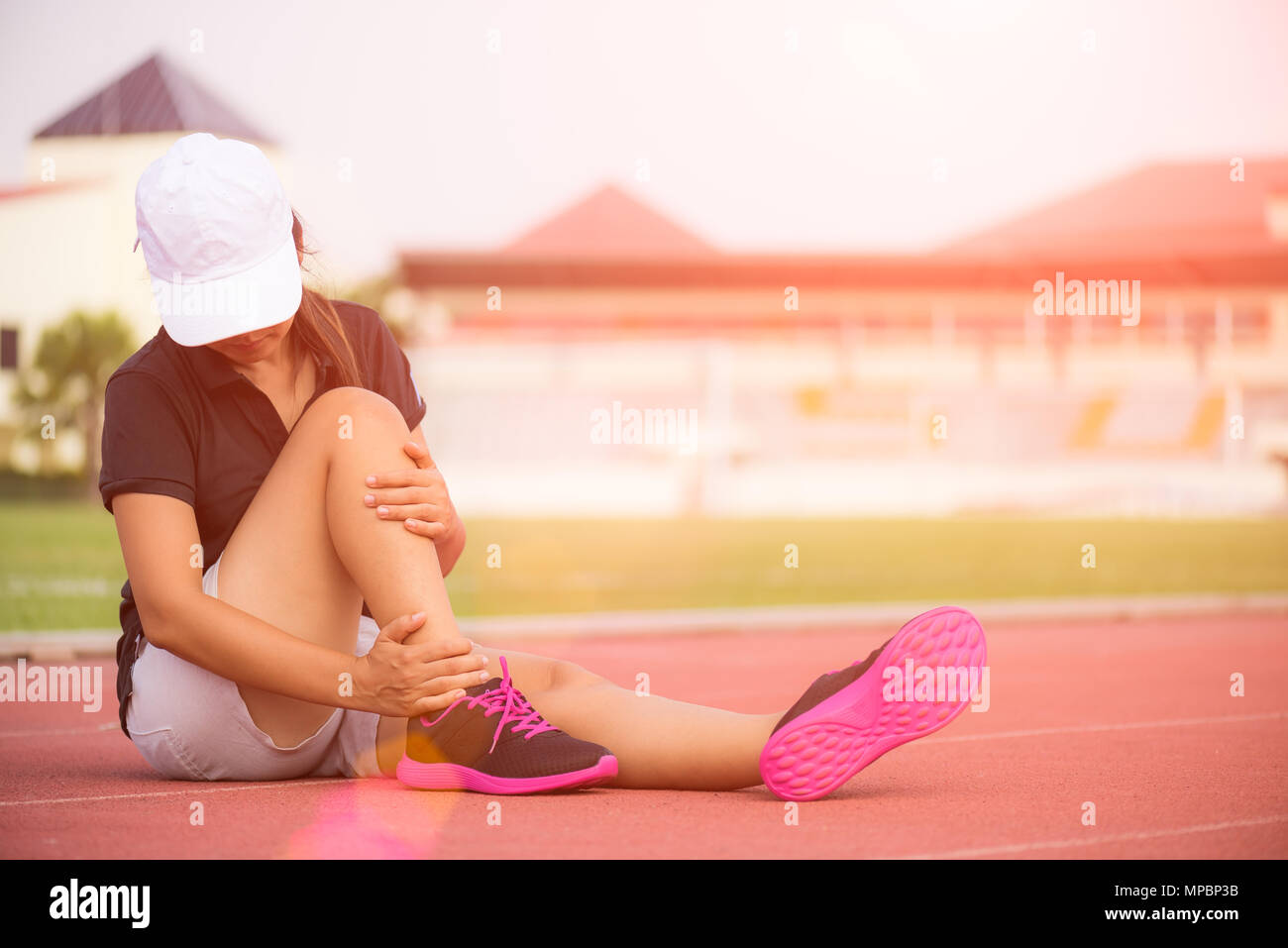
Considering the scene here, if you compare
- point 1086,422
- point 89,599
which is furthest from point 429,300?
point 89,599

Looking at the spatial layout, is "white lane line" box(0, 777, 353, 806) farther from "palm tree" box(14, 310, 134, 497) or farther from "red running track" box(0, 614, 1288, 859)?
"palm tree" box(14, 310, 134, 497)

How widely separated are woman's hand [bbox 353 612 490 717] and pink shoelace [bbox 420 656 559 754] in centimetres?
8

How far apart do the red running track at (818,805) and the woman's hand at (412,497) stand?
0.68 meters

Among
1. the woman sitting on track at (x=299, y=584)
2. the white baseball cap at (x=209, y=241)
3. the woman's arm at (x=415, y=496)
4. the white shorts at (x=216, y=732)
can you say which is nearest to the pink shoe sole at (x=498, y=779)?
the woman sitting on track at (x=299, y=584)

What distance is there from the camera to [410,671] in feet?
10.7

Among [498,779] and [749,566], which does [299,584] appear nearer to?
[498,779]

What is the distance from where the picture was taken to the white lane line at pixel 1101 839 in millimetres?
3143

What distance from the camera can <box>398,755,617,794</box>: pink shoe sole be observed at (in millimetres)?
3504

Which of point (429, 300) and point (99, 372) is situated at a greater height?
point (429, 300)

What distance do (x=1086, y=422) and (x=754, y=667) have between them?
1669 inches

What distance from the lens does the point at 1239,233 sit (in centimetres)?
6744

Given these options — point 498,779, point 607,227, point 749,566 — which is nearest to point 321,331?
point 498,779

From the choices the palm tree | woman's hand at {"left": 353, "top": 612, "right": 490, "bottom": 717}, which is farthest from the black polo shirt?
the palm tree
